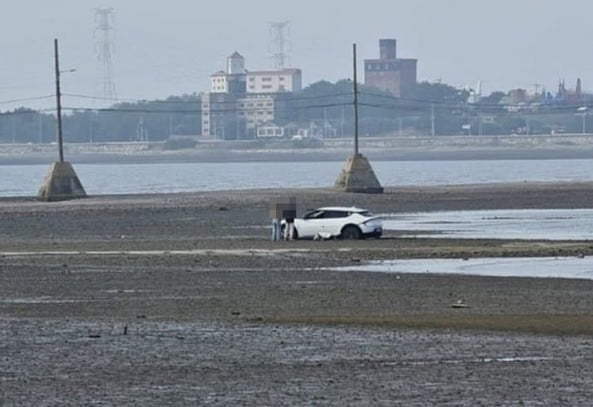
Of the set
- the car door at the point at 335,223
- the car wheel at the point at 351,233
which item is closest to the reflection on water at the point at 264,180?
the car door at the point at 335,223

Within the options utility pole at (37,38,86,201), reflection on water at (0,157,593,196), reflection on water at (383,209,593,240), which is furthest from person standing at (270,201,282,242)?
reflection on water at (0,157,593,196)

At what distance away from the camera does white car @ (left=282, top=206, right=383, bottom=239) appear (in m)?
53.2

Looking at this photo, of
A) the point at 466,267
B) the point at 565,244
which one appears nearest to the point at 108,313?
the point at 466,267

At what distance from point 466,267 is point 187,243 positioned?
1379 cm

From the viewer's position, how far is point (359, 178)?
90.8 meters

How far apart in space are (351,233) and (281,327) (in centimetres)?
2644

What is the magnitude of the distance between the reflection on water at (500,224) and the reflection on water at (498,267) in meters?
8.65

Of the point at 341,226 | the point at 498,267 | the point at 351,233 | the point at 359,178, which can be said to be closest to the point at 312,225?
the point at 341,226

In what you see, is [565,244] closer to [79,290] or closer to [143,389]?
[79,290]

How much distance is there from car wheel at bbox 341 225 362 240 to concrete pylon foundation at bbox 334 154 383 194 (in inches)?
1420

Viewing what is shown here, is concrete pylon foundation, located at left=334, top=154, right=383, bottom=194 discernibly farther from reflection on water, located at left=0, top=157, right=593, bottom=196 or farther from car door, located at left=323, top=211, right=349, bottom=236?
car door, located at left=323, top=211, right=349, bottom=236

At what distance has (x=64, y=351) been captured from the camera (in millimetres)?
24031

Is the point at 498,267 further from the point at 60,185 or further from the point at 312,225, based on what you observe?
the point at 60,185

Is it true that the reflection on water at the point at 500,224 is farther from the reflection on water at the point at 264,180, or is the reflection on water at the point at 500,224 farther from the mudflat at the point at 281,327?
the reflection on water at the point at 264,180
